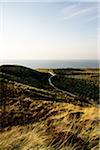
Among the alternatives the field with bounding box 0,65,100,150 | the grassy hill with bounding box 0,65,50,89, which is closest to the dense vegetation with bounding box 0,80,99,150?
Result: the field with bounding box 0,65,100,150

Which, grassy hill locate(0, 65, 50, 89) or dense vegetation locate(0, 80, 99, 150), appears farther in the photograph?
grassy hill locate(0, 65, 50, 89)

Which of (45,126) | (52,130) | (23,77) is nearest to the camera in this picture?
(52,130)

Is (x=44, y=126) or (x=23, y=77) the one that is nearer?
(x=44, y=126)

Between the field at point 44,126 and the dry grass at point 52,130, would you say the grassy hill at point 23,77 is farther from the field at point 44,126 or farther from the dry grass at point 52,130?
the dry grass at point 52,130

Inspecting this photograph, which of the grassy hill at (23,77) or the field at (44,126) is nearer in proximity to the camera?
the field at (44,126)

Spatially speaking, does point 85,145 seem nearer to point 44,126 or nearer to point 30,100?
point 44,126

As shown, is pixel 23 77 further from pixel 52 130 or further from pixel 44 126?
pixel 52 130

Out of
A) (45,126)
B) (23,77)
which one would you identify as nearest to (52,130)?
(45,126)

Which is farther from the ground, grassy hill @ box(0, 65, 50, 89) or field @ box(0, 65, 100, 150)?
grassy hill @ box(0, 65, 50, 89)

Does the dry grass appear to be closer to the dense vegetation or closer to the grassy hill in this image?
the dense vegetation

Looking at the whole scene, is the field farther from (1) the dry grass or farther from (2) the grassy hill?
(2) the grassy hill

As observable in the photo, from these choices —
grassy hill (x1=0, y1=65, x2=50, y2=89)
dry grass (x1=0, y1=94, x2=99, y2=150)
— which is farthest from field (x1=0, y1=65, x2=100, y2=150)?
grassy hill (x1=0, y1=65, x2=50, y2=89)

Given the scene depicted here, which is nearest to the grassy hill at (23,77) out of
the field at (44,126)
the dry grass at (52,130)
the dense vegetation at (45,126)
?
the field at (44,126)
